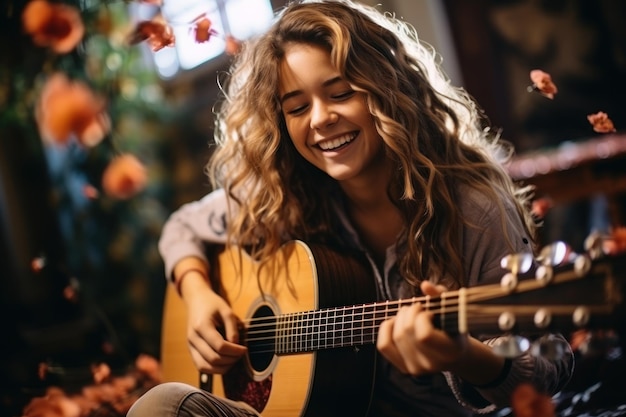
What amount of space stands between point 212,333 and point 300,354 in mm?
228

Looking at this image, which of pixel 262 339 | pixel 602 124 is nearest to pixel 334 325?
pixel 262 339

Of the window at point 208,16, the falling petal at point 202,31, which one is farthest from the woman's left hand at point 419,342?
the window at point 208,16

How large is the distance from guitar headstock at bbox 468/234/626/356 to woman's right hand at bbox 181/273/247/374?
2.15 ft

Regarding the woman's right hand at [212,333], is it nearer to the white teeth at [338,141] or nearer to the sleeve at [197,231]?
the sleeve at [197,231]

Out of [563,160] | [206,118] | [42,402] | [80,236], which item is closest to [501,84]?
[563,160]

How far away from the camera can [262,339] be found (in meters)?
1.51

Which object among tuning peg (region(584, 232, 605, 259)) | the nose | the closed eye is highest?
the closed eye

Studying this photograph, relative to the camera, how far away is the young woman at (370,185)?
1330 millimetres

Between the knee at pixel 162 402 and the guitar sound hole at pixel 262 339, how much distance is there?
0.65 feet

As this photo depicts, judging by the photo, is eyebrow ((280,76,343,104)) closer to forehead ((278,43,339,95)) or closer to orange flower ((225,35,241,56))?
forehead ((278,43,339,95))

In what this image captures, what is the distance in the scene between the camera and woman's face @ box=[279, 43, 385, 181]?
138 centimetres

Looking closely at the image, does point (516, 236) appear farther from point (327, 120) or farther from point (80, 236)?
point (80, 236)

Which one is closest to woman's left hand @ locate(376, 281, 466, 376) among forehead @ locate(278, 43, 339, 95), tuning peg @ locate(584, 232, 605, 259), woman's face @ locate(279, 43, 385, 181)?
tuning peg @ locate(584, 232, 605, 259)

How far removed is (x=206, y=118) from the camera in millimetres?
4113
